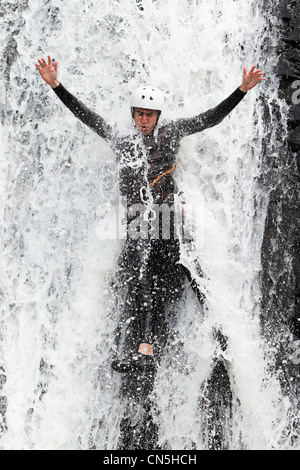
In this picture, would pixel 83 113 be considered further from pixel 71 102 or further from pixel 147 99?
pixel 147 99

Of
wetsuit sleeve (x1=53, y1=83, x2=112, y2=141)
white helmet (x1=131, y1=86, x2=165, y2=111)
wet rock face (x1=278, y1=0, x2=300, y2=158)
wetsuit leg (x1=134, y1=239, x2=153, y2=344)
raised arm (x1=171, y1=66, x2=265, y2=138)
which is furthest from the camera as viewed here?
wet rock face (x1=278, y1=0, x2=300, y2=158)

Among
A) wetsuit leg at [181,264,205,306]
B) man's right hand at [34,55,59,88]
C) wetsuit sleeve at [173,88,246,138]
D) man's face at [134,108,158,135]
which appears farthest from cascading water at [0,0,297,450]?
man's right hand at [34,55,59,88]

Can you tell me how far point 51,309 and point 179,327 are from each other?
109 cm

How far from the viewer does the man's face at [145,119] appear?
184 inches

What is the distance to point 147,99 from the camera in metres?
4.64

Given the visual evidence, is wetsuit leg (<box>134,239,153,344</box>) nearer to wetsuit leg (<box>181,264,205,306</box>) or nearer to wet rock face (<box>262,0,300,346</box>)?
wetsuit leg (<box>181,264,205,306</box>)

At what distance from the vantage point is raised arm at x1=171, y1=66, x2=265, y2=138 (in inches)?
169

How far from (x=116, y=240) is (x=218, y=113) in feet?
4.54

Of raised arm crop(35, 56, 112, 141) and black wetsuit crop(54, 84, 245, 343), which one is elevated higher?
raised arm crop(35, 56, 112, 141)

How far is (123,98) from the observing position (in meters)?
5.23

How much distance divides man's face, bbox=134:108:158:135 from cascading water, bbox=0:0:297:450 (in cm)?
23

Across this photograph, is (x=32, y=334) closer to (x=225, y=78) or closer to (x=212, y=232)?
(x=212, y=232)

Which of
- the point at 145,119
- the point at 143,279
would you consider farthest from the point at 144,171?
the point at 143,279
